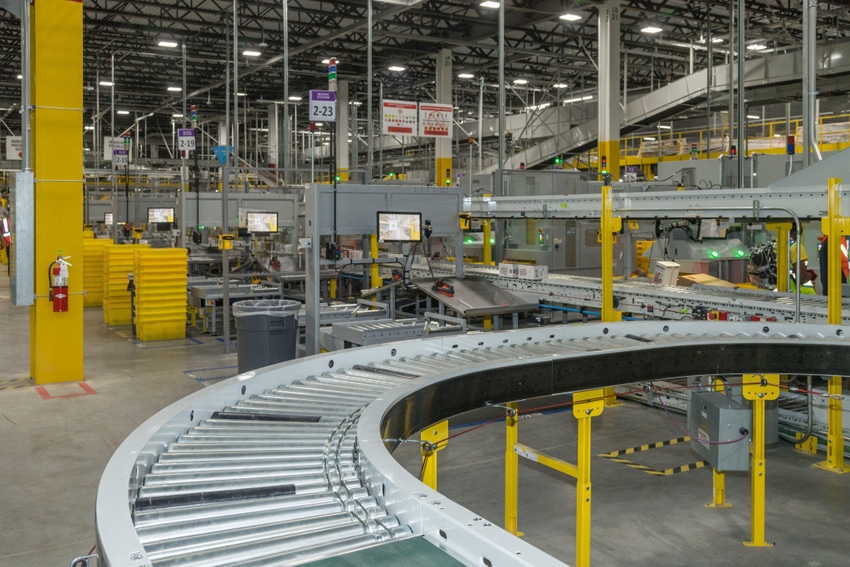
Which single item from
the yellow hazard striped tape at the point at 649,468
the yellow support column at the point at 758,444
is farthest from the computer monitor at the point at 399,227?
the yellow support column at the point at 758,444

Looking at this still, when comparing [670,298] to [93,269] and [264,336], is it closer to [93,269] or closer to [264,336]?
[264,336]

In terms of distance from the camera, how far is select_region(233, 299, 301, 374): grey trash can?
25.5 feet

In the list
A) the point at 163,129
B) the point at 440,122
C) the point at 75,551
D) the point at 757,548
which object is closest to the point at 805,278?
the point at 757,548

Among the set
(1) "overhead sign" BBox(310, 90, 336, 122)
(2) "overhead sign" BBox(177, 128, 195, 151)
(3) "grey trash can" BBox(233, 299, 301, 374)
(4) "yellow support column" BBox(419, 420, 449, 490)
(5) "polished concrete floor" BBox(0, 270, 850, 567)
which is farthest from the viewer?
(2) "overhead sign" BBox(177, 128, 195, 151)

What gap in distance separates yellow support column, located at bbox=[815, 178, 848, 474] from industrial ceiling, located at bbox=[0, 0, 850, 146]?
29.3 ft

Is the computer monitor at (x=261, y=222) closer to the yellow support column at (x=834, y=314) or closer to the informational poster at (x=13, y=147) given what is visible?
the yellow support column at (x=834, y=314)

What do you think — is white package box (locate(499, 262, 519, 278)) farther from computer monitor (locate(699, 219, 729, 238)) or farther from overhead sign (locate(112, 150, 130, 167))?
overhead sign (locate(112, 150, 130, 167))

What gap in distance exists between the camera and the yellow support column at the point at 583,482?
13.3 feet

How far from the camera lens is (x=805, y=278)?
8.90 meters

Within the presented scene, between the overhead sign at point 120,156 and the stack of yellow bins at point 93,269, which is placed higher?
the overhead sign at point 120,156

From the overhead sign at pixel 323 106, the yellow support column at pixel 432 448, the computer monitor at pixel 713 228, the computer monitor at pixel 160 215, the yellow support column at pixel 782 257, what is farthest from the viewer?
the computer monitor at pixel 160 215

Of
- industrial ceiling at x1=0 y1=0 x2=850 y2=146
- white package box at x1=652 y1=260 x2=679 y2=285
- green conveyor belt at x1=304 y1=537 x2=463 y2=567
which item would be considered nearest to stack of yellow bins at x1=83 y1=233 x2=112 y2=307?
industrial ceiling at x1=0 y1=0 x2=850 y2=146

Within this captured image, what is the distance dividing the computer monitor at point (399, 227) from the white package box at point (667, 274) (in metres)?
2.62

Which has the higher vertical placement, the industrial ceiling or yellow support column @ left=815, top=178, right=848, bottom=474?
the industrial ceiling
